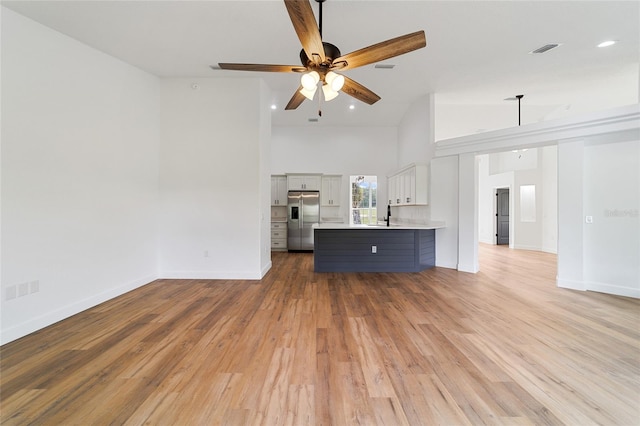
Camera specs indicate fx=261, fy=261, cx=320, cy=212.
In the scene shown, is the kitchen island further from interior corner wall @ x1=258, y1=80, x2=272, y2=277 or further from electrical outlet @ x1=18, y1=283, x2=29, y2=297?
electrical outlet @ x1=18, y1=283, x2=29, y2=297

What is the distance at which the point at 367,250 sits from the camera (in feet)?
16.2

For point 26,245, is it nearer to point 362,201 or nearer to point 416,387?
point 416,387

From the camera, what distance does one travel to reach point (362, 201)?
7852mm

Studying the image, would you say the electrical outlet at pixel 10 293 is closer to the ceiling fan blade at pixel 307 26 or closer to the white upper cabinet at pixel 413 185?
the ceiling fan blade at pixel 307 26

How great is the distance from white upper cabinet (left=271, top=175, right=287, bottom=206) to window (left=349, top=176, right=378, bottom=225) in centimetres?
198

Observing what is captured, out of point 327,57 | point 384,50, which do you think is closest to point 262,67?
point 327,57

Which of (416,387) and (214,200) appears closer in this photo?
(416,387)

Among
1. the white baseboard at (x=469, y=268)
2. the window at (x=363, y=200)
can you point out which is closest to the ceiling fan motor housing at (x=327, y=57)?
the white baseboard at (x=469, y=268)

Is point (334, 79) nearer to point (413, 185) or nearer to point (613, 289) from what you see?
point (413, 185)

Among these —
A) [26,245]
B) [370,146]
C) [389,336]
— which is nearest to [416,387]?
[389,336]

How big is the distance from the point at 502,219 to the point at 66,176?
10917 mm

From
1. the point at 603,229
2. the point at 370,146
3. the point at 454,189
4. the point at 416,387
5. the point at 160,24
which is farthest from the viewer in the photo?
the point at 370,146

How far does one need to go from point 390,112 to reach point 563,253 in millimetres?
4393

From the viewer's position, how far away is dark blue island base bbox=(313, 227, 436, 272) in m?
4.93
